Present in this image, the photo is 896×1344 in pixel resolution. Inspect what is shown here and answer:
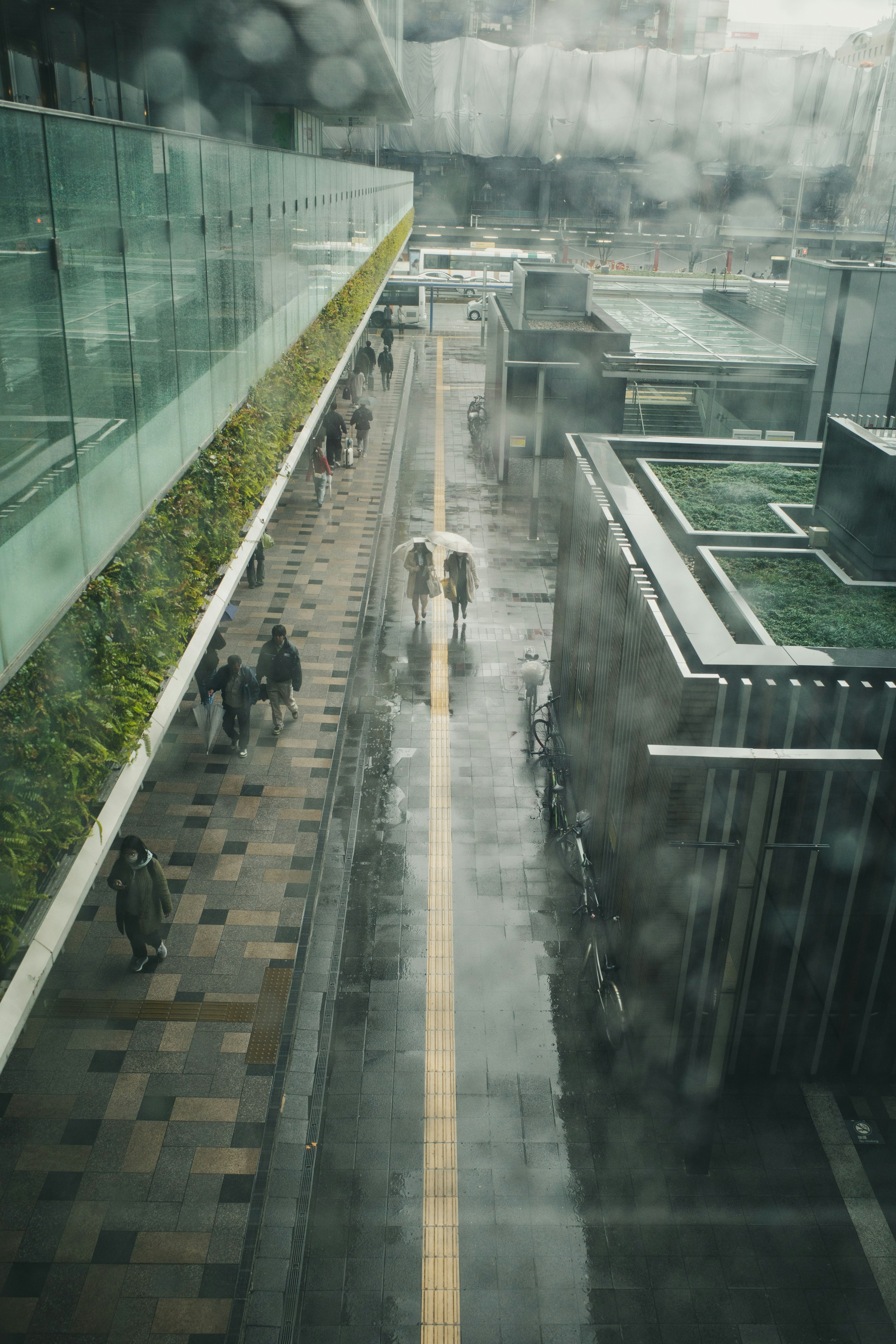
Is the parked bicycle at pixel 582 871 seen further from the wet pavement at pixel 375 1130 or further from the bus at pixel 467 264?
the bus at pixel 467 264

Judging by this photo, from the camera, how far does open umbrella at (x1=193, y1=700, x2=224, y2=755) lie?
8625 mm

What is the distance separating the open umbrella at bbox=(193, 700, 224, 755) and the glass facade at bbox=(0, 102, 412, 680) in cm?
262

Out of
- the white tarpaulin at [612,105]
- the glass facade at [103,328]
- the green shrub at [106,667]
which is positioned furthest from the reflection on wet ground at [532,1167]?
the white tarpaulin at [612,105]

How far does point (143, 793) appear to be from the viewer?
8094 millimetres

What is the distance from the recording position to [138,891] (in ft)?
19.5

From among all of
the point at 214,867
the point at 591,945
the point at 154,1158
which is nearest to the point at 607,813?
the point at 591,945

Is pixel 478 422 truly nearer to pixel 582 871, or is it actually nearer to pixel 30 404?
pixel 582 871

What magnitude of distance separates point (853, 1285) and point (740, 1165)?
30.5 inches

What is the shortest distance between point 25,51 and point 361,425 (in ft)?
36.6

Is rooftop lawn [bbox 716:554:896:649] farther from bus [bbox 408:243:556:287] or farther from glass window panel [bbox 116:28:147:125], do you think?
bus [bbox 408:243:556:287]

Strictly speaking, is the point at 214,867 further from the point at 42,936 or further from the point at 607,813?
the point at 42,936

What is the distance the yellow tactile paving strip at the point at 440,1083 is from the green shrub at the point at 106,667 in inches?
109

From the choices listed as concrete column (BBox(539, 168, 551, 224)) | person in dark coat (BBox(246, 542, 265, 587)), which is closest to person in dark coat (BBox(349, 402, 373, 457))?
person in dark coat (BBox(246, 542, 265, 587))

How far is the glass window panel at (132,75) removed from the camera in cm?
1026
